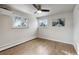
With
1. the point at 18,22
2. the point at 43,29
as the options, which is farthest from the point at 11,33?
the point at 43,29

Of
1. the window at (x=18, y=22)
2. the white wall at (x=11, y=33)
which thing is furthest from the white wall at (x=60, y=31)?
the window at (x=18, y=22)

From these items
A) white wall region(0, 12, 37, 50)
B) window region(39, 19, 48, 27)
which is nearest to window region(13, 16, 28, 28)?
white wall region(0, 12, 37, 50)

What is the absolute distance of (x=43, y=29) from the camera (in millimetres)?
2018

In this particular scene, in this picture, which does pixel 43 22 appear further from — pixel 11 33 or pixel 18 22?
pixel 11 33

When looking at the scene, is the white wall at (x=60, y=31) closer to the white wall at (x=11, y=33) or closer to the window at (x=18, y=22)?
the white wall at (x=11, y=33)

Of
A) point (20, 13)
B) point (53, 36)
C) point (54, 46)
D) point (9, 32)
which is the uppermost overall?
point (20, 13)

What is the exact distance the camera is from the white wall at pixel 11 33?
6.79ft

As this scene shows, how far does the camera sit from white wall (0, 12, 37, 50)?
2.07 m

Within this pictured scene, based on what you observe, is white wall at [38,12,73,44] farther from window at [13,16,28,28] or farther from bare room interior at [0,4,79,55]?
window at [13,16,28,28]

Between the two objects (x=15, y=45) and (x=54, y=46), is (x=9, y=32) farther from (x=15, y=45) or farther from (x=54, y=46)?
(x=54, y=46)

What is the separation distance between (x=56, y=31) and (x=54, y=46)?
19.7 inches

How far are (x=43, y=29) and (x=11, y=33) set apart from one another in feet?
3.87
